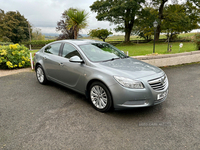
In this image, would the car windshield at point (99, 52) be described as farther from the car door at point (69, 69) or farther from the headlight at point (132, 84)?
the headlight at point (132, 84)

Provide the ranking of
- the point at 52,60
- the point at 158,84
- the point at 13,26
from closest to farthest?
the point at 158,84
the point at 52,60
the point at 13,26

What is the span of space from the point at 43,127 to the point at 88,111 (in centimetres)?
107

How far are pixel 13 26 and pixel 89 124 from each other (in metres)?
55.5

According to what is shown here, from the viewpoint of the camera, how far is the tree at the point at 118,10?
2870cm

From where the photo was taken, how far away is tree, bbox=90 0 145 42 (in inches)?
1130

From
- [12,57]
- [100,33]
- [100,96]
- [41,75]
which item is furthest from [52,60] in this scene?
[100,33]

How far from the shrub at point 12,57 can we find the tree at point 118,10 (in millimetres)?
23448

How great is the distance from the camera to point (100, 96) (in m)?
3.69

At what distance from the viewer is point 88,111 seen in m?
3.88

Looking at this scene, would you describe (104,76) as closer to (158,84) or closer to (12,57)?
(158,84)

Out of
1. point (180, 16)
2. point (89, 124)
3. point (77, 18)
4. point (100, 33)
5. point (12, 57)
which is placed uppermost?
point (180, 16)

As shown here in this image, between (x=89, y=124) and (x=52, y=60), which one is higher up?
(x=52, y=60)

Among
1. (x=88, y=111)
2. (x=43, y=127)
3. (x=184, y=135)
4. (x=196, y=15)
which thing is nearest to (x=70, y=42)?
(x=88, y=111)

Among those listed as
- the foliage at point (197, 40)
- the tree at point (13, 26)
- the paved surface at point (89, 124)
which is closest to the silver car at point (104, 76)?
the paved surface at point (89, 124)
